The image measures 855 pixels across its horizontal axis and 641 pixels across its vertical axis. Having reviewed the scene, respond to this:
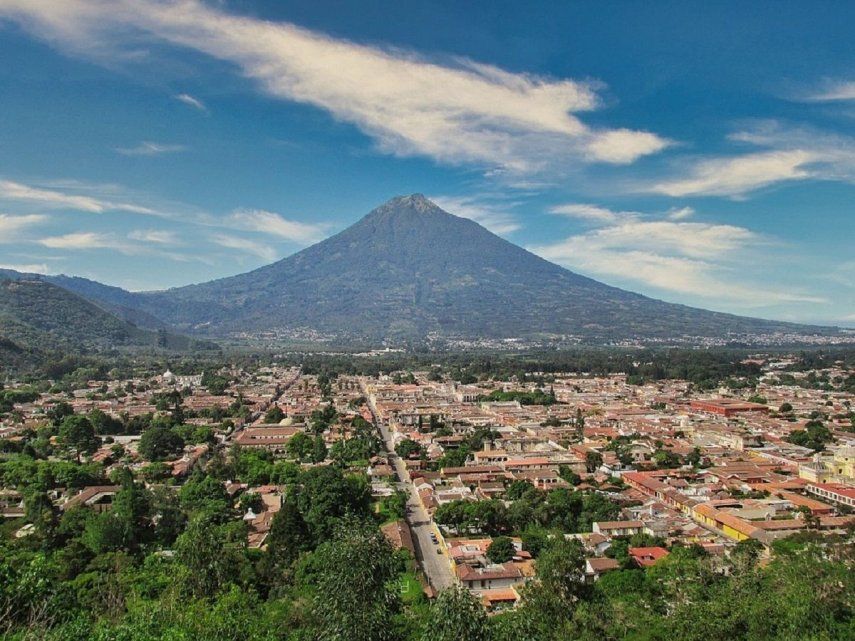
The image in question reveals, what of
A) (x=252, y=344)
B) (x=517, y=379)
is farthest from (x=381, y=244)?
(x=517, y=379)

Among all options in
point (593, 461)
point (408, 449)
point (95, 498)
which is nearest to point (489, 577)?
point (593, 461)

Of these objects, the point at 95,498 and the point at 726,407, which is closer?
the point at 95,498

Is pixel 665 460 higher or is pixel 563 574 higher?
pixel 563 574

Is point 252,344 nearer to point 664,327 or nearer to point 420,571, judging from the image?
point 664,327

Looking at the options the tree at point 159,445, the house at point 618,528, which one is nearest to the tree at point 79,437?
the tree at point 159,445

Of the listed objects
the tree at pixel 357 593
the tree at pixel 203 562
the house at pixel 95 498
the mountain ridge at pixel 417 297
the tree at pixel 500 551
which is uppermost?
the mountain ridge at pixel 417 297

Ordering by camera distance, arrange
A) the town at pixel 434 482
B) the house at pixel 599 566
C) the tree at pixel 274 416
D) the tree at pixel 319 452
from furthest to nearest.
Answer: the tree at pixel 274 416 < the tree at pixel 319 452 < the town at pixel 434 482 < the house at pixel 599 566

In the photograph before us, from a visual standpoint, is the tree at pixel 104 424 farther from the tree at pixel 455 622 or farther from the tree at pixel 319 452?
the tree at pixel 455 622

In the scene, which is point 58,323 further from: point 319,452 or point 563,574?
point 563,574
